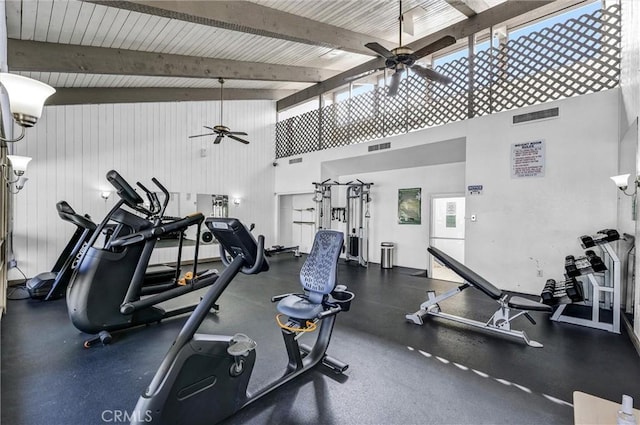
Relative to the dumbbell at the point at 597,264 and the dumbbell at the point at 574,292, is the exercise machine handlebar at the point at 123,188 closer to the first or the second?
the dumbbell at the point at 574,292

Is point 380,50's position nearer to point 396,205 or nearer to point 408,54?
point 408,54

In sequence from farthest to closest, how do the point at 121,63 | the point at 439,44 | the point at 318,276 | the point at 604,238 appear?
the point at 121,63 → the point at 439,44 → the point at 604,238 → the point at 318,276

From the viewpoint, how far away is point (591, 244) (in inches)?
145

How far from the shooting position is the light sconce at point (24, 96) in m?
1.58

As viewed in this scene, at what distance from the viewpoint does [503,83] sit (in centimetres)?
517

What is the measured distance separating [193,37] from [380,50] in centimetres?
300

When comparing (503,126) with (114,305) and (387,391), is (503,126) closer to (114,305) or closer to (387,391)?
(387,391)

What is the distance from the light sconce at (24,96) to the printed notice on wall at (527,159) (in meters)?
5.60

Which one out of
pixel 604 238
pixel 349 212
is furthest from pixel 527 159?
pixel 349 212

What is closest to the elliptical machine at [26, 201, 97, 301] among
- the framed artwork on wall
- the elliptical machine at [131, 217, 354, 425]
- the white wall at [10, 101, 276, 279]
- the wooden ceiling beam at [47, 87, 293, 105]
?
the white wall at [10, 101, 276, 279]

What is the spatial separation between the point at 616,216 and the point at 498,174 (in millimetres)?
1558

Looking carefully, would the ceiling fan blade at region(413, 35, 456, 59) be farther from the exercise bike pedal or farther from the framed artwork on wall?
the exercise bike pedal

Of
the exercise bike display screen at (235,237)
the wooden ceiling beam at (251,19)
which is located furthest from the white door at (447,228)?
the exercise bike display screen at (235,237)

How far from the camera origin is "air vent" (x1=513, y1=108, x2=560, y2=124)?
452 centimetres
